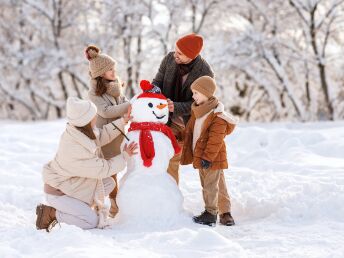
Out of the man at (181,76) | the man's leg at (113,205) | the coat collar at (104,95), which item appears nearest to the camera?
the man at (181,76)

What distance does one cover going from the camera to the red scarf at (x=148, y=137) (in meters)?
4.74

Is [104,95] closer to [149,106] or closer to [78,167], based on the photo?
[149,106]

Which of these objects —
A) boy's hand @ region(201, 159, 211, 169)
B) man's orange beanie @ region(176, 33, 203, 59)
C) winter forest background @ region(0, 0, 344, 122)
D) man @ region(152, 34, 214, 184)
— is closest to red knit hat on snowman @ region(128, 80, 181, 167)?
man @ region(152, 34, 214, 184)

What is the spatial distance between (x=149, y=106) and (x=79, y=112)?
2.37 feet

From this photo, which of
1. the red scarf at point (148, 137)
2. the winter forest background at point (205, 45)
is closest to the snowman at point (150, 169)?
the red scarf at point (148, 137)

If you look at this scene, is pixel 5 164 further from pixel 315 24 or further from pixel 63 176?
pixel 315 24

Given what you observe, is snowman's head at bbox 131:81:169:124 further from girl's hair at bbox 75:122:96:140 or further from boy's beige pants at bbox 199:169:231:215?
boy's beige pants at bbox 199:169:231:215

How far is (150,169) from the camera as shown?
15.7 feet

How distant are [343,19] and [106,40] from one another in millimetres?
7941

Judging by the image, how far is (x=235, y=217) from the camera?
5258 millimetres

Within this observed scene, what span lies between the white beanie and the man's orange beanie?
1100 millimetres

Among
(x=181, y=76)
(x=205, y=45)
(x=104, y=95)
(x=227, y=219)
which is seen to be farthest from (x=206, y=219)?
(x=205, y=45)

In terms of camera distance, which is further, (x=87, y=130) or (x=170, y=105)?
(x=170, y=105)

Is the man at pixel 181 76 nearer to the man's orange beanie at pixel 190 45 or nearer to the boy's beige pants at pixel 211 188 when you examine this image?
the man's orange beanie at pixel 190 45
